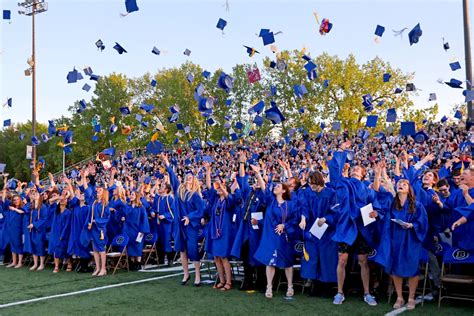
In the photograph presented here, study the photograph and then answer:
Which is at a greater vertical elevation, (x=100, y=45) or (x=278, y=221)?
(x=100, y=45)

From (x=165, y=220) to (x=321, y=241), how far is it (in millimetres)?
4903

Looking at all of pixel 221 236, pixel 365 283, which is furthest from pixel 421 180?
pixel 221 236

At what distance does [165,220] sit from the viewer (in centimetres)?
1179

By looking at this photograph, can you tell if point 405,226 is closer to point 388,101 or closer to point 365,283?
point 365,283

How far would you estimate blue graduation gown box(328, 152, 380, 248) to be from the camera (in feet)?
24.2

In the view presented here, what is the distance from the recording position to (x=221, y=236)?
8664mm

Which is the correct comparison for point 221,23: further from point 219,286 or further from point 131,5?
point 219,286

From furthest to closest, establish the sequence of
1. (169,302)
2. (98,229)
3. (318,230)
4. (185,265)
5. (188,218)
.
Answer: (98,229), (185,265), (188,218), (169,302), (318,230)

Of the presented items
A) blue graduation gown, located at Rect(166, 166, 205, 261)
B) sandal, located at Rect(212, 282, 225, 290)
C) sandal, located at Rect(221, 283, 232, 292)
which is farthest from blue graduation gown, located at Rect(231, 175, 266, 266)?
blue graduation gown, located at Rect(166, 166, 205, 261)

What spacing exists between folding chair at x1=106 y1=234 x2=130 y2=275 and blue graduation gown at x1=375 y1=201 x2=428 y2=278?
224 inches

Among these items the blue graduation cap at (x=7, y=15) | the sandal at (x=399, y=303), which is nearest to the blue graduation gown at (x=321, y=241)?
the sandal at (x=399, y=303)

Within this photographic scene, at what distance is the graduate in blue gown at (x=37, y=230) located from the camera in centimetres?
1187

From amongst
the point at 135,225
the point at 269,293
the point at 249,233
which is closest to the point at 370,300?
the point at 269,293

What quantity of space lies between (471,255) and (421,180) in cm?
130
